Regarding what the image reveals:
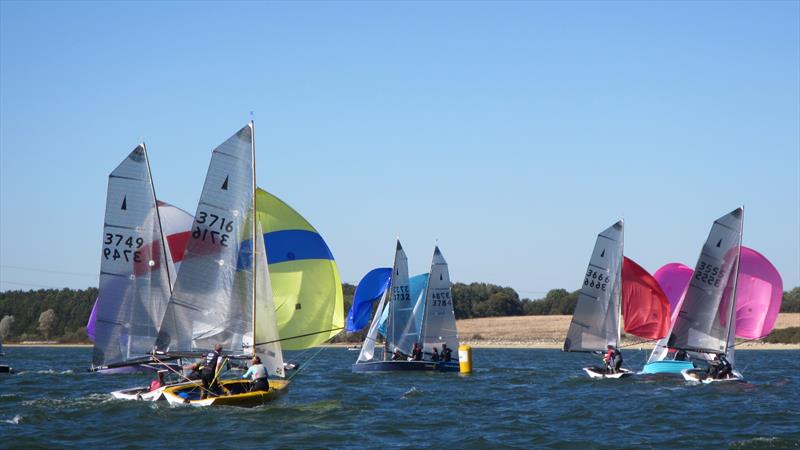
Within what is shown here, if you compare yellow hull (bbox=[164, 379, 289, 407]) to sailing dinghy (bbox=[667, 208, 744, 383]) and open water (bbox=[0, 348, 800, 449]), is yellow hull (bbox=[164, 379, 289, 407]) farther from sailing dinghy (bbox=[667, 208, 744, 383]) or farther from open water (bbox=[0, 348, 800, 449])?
sailing dinghy (bbox=[667, 208, 744, 383])

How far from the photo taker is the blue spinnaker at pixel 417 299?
52469 mm

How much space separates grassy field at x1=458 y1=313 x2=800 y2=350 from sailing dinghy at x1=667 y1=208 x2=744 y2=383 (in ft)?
224

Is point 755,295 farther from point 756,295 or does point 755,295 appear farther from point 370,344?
point 370,344

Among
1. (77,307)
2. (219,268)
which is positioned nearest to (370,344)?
(219,268)

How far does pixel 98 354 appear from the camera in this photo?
3262 cm

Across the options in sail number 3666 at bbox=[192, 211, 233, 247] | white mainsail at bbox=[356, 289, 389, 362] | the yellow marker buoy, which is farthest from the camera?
the yellow marker buoy

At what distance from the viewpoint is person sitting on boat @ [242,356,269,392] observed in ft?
95.4

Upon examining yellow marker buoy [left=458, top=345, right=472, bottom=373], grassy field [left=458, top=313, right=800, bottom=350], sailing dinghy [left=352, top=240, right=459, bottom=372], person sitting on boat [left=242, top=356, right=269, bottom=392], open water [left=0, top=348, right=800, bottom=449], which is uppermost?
grassy field [left=458, top=313, right=800, bottom=350]

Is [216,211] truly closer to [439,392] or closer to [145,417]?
[145,417]

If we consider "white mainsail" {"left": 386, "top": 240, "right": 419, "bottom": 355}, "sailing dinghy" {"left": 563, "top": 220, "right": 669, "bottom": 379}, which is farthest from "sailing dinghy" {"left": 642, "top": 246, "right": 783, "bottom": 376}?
"white mainsail" {"left": 386, "top": 240, "right": 419, "bottom": 355}

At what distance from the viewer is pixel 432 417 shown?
3092 cm

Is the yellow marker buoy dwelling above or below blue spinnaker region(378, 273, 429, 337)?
below

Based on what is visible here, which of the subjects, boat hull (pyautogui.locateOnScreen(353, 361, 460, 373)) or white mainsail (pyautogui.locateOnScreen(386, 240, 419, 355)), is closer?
boat hull (pyautogui.locateOnScreen(353, 361, 460, 373))

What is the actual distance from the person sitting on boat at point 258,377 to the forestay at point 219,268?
5.79 feet
